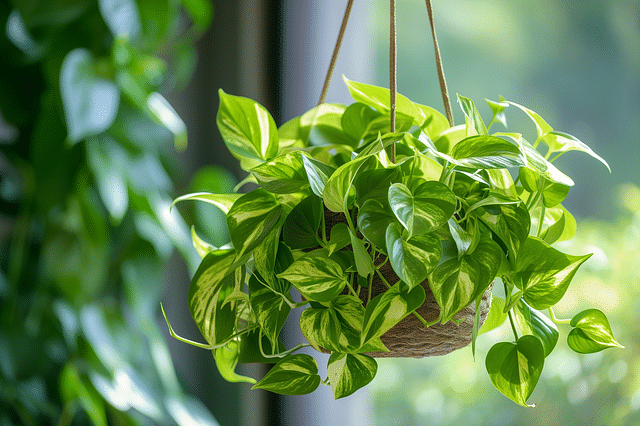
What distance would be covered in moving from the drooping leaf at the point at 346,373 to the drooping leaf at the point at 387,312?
44 millimetres

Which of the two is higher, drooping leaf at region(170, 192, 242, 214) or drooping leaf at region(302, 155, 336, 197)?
drooping leaf at region(302, 155, 336, 197)

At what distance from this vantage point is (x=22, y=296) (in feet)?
3.47

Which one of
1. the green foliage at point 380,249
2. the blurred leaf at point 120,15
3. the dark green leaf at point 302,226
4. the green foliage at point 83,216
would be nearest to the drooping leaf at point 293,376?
the green foliage at point 380,249

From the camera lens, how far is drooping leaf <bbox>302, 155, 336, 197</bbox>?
15.8 inches

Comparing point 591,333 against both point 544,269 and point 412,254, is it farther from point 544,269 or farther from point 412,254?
point 412,254

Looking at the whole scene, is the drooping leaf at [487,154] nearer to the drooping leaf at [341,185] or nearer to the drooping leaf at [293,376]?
the drooping leaf at [341,185]

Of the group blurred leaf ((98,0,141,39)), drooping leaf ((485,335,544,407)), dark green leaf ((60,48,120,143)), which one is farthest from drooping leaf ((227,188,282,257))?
blurred leaf ((98,0,141,39))

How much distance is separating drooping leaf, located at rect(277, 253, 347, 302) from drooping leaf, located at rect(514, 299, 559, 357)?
18 cm

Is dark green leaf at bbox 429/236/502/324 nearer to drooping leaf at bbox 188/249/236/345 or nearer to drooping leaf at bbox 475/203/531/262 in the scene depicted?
drooping leaf at bbox 475/203/531/262

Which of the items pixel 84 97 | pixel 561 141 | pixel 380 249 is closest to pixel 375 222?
pixel 380 249

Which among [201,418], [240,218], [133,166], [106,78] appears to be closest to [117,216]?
[133,166]

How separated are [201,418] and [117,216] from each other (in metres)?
0.50

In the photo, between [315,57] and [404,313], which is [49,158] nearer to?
[315,57]

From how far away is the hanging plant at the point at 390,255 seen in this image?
1.28ft
